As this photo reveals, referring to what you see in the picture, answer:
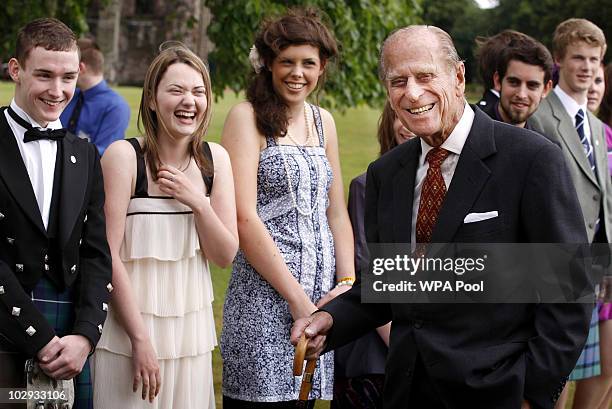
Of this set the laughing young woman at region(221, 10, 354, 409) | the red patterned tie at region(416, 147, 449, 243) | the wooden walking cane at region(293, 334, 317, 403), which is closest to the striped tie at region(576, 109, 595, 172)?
the laughing young woman at region(221, 10, 354, 409)

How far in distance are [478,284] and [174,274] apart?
1.53 m

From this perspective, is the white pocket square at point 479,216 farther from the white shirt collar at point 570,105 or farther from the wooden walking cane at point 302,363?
the white shirt collar at point 570,105

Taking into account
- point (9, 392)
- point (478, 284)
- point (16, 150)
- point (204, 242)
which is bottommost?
point (9, 392)

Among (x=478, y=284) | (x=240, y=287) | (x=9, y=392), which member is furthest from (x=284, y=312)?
(x=478, y=284)

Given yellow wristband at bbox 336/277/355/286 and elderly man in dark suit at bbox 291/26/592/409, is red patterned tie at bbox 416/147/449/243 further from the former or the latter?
yellow wristband at bbox 336/277/355/286

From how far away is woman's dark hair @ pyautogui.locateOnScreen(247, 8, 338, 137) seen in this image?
15.3 ft

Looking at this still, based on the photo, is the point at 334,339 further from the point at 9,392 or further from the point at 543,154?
the point at 9,392

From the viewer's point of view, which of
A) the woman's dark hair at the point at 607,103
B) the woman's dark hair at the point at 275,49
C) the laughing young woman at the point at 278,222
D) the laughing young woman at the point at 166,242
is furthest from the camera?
the woman's dark hair at the point at 607,103

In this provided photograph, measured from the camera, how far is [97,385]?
405 centimetres

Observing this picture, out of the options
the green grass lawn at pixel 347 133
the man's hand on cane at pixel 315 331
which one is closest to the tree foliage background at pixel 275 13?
the green grass lawn at pixel 347 133

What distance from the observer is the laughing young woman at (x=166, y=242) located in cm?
404

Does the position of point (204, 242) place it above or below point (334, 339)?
above

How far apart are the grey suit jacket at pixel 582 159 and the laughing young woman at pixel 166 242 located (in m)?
2.17

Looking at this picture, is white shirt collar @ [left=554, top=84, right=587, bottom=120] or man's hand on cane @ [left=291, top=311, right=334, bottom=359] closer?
man's hand on cane @ [left=291, top=311, right=334, bottom=359]
